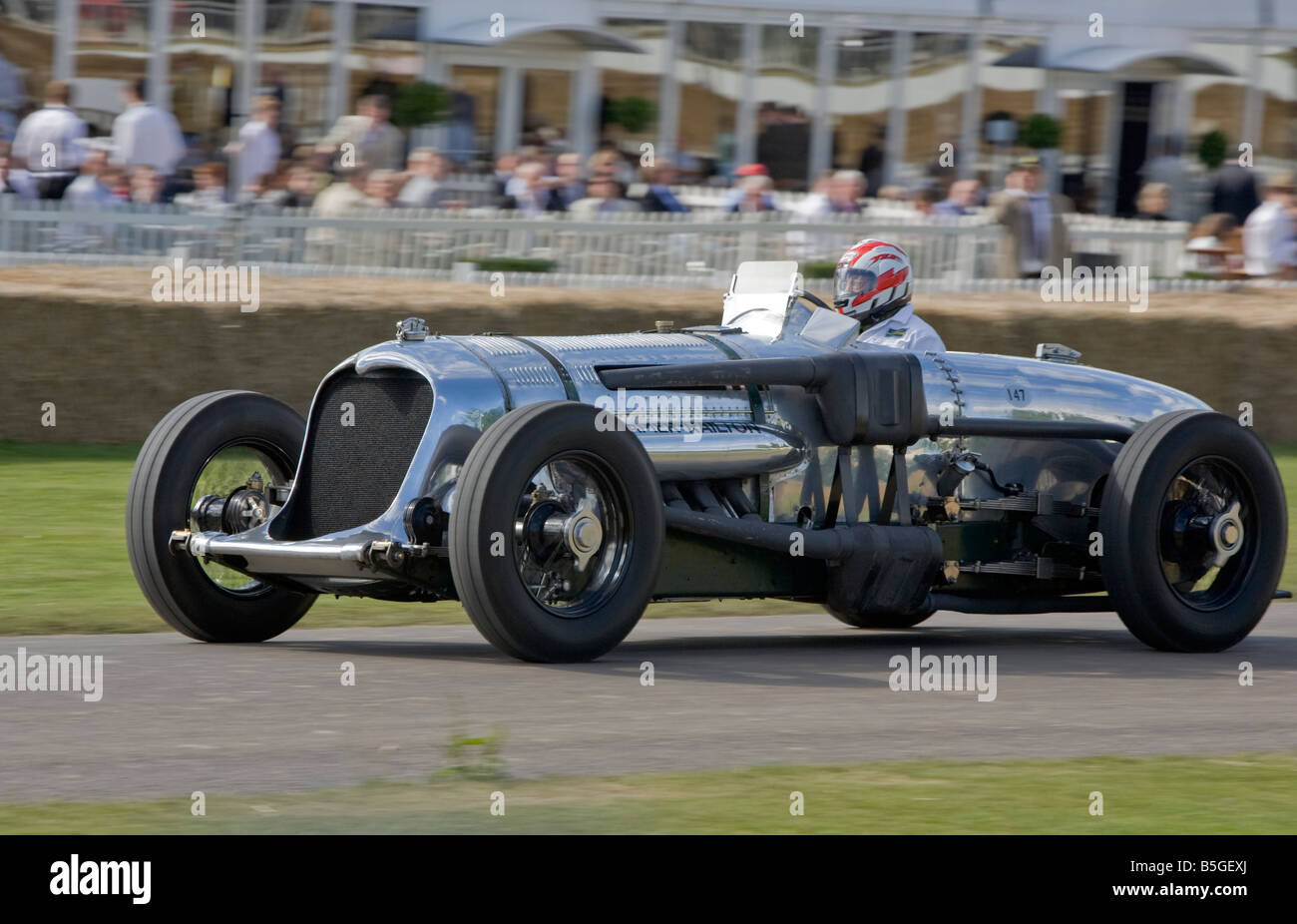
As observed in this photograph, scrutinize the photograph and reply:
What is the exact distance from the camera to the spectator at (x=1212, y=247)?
63.6 feet

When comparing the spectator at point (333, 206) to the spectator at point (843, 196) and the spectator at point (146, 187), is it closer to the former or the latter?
the spectator at point (146, 187)

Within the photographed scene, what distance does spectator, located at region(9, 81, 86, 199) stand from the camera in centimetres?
1584

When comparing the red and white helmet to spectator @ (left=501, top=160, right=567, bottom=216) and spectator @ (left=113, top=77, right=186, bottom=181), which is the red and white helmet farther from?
spectator @ (left=501, top=160, right=567, bottom=216)

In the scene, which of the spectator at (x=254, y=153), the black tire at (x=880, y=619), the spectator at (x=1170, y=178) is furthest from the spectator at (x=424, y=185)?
the black tire at (x=880, y=619)

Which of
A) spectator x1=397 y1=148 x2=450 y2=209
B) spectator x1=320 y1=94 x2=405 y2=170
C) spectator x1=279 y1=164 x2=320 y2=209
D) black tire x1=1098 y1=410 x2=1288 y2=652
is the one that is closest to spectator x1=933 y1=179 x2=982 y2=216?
spectator x1=397 y1=148 x2=450 y2=209

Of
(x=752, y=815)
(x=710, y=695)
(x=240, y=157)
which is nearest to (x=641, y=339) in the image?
(x=710, y=695)

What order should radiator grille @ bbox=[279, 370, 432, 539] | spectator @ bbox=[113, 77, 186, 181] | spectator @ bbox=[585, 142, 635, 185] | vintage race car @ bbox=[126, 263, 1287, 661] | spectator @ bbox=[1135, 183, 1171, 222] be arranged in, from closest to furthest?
vintage race car @ bbox=[126, 263, 1287, 661], radiator grille @ bbox=[279, 370, 432, 539], spectator @ bbox=[113, 77, 186, 181], spectator @ bbox=[585, 142, 635, 185], spectator @ bbox=[1135, 183, 1171, 222]

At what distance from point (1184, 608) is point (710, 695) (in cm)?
230

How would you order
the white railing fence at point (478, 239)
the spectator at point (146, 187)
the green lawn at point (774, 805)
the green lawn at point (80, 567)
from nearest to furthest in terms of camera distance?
the green lawn at point (774, 805)
the green lawn at point (80, 567)
the white railing fence at point (478, 239)
the spectator at point (146, 187)

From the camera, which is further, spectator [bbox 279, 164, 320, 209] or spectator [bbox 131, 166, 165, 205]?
spectator [bbox 279, 164, 320, 209]

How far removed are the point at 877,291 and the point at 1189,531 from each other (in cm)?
152

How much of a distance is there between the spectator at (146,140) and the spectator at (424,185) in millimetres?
1764

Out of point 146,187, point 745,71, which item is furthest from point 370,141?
point 745,71

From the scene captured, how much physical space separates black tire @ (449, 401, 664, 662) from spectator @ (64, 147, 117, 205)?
963 cm
